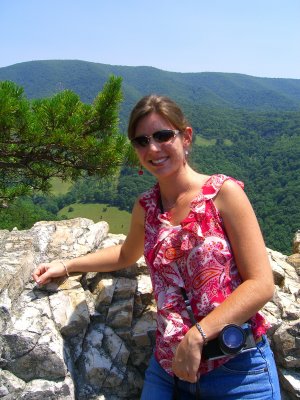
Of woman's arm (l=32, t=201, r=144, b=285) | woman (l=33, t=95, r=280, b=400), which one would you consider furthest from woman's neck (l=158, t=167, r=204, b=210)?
woman's arm (l=32, t=201, r=144, b=285)

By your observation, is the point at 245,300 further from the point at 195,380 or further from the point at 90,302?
the point at 90,302

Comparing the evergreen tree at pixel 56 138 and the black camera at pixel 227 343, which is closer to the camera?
the black camera at pixel 227 343

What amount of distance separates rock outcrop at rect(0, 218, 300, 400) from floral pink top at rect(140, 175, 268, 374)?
598 millimetres

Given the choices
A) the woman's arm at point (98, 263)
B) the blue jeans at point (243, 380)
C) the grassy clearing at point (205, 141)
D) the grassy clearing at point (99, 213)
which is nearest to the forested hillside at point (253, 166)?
the grassy clearing at point (205, 141)

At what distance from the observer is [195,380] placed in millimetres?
2027

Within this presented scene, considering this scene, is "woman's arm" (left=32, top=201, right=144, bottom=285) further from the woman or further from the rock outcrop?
the woman

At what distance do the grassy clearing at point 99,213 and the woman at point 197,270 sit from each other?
70.8m

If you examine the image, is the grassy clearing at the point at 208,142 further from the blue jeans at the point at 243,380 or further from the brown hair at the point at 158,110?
the blue jeans at the point at 243,380

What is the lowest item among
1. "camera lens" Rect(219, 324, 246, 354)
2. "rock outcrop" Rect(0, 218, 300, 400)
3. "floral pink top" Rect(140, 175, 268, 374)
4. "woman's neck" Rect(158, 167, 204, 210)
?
"rock outcrop" Rect(0, 218, 300, 400)

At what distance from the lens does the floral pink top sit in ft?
6.95

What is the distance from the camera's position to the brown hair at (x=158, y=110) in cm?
231

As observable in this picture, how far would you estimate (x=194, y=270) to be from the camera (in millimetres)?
2162

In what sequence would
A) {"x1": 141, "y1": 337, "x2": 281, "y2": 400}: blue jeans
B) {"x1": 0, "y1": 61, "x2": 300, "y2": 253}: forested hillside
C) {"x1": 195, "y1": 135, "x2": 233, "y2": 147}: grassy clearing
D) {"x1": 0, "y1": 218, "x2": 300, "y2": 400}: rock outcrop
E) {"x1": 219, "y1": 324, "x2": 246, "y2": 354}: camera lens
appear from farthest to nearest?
{"x1": 195, "y1": 135, "x2": 233, "y2": 147}: grassy clearing → {"x1": 0, "y1": 61, "x2": 300, "y2": 253}: forested hillside → {"x1": 0, "y1": 218, "x2": 300, "y2": 400}: rock outcrop → {"x1": 141, "y1": 337, "x2": 281, "y2": 400}: blue jeans → {"x1": 219, "y1": 324, "x2": 246, "y2": 354}: camera lens

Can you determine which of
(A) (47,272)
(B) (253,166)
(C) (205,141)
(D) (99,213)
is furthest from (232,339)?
(C) (205,141)
